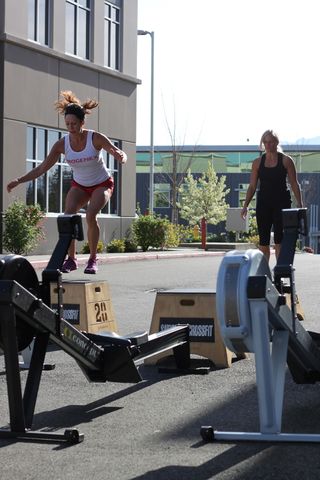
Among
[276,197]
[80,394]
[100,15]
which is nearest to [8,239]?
[100,15]

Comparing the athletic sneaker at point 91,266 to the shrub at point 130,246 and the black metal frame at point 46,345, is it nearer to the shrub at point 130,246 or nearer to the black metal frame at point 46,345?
the black metal frame at point 46,345

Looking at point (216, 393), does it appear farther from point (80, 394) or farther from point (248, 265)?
point (248, 265)

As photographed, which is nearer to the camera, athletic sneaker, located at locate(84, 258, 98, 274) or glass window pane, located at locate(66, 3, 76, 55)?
athletic sneaker, located at locate(84, 258, 98, 274)

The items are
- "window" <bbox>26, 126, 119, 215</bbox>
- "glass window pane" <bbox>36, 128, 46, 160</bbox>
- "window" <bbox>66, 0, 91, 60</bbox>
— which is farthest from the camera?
"window" <bbox>66, 0, 91, 60</bbox>

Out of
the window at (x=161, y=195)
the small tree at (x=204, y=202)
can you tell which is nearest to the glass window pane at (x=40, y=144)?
the small tree at (x=204, y=202)

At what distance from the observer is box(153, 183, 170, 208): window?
74.8m

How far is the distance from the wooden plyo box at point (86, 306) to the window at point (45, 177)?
17.4m

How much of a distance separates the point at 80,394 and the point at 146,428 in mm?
1199

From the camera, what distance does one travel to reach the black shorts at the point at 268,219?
9703 mm

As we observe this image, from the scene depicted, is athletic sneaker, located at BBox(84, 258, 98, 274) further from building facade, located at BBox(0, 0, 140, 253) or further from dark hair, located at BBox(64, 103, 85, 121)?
building facade, located at BBox(0, 0, 140, 253)

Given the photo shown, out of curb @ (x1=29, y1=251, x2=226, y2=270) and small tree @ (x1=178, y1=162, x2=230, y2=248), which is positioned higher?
small tree @ (x1=178, y1=162, x2=230, y2=248)

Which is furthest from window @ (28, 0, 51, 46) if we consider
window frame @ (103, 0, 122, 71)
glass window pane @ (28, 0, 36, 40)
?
window frame @ (103, 0, 122, 71)

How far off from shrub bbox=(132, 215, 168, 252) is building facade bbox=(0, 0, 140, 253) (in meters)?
0.88

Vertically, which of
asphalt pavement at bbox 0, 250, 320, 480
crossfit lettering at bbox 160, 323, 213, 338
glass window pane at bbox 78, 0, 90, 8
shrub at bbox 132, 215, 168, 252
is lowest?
asphalt pavement at bbox 0, 250, 320, 480
